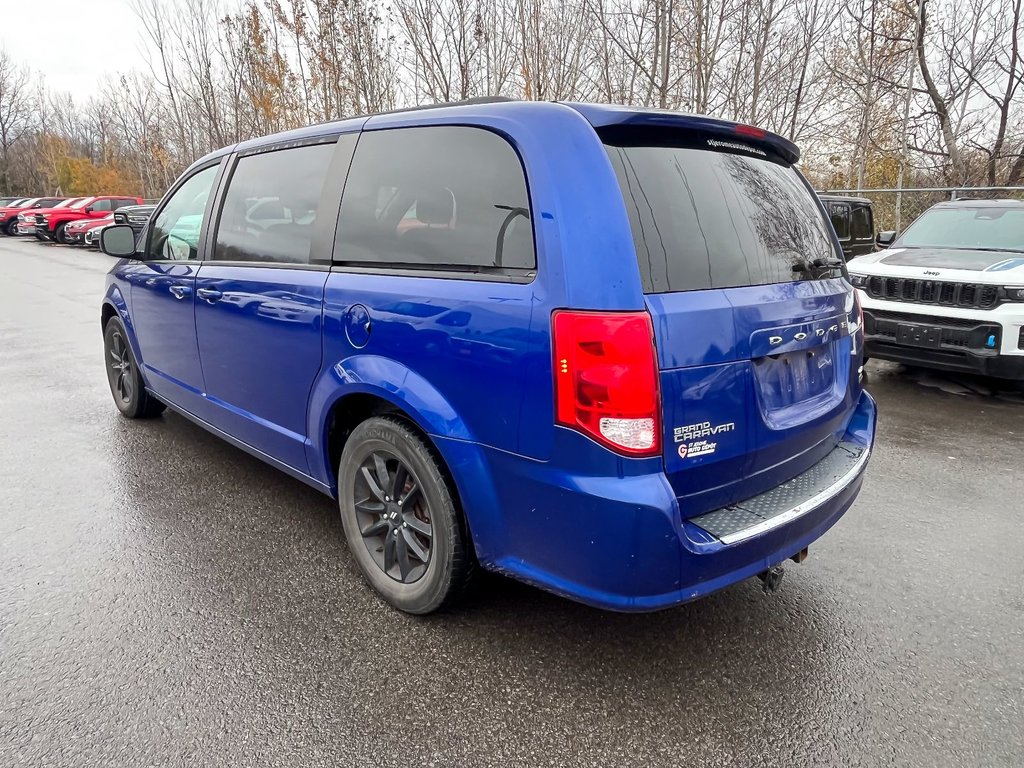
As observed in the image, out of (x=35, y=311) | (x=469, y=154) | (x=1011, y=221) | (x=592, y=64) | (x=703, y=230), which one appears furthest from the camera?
(x=592, y=64)

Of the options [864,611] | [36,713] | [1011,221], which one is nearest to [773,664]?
[864,611]

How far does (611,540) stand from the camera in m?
2.05

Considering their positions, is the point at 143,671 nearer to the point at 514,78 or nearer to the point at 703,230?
the point at 703,230

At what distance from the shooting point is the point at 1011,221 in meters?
6.78

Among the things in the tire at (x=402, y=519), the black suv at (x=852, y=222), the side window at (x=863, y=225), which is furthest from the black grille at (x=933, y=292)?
the tire at (x=402, y=519)

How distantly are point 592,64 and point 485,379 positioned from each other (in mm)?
15498

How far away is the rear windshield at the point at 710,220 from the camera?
2174 millimetres

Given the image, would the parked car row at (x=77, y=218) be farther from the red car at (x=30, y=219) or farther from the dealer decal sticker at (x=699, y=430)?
the dealer decal sticker at (x=699, y=430)

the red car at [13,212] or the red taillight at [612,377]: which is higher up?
the red car at [13,212]

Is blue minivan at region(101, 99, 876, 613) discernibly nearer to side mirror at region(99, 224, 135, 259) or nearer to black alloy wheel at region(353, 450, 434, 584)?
black alloy wheel at region(353, 450, 434, 584)

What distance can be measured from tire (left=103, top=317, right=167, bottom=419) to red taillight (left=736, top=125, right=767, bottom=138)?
4219 millimetres

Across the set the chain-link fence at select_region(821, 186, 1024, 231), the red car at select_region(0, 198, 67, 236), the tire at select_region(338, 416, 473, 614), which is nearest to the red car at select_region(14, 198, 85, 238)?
the red car at select_region(0, 198, 67, 236)

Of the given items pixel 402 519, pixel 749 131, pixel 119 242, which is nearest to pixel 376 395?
pixel 402 519

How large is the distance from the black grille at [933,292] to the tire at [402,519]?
5.16 meters
